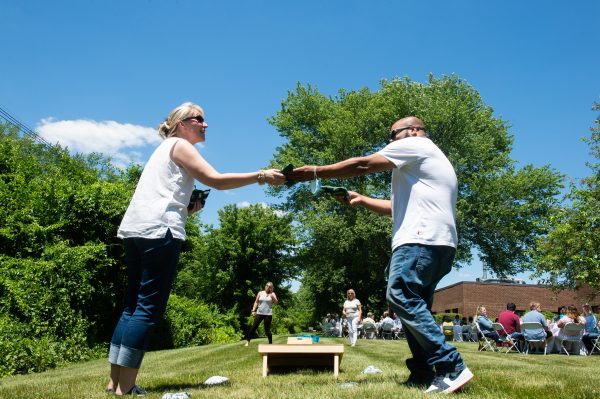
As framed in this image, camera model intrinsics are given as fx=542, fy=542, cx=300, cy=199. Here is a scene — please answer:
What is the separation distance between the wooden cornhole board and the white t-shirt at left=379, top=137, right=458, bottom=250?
2326 mm

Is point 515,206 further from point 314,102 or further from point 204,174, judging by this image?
point 204,174

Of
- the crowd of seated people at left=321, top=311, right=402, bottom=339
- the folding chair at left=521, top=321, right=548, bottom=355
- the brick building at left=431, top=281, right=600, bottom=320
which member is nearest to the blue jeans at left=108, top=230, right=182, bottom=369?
the folding chair at left=521, top=321, right=548, bottom=355

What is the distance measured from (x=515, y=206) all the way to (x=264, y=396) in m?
30.0

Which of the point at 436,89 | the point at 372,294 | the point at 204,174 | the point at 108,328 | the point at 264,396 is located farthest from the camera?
the point at 372,294

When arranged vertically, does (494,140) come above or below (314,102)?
below

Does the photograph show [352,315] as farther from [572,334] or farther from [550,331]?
[572,334]

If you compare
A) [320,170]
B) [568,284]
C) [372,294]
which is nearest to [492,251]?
[568,284]

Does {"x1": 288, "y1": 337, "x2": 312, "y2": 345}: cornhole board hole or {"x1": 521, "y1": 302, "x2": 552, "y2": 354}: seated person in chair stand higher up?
{"x1": 521, "y1": 302, "x2": 552, "y2": 354}: seated person in chair

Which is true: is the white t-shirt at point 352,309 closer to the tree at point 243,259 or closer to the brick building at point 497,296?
the tree at point 243,259

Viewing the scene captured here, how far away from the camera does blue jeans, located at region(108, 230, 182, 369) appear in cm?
370

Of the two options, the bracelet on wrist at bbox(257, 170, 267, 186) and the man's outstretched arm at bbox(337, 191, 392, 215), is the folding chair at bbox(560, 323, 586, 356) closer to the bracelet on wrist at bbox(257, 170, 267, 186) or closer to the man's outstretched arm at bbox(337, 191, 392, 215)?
the man's outstretched arm at bbox(337, 191, 392, 215)

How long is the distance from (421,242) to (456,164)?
2735 cm

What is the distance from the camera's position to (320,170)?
13.5 ft

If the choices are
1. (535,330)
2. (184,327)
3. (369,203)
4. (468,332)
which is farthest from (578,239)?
(369,203)
